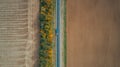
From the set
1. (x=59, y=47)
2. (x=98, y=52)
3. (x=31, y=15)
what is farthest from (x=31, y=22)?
(x=98, y=52)

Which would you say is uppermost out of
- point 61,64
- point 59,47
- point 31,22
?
point 31,22

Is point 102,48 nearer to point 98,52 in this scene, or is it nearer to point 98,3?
point 98,52

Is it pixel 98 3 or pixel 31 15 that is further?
pixel 98 3

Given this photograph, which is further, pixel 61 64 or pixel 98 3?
pixel 98 3

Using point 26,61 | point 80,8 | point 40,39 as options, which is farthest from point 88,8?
point 26,61

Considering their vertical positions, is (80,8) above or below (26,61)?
above

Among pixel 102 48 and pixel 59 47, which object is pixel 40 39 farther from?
pixel 102 48
